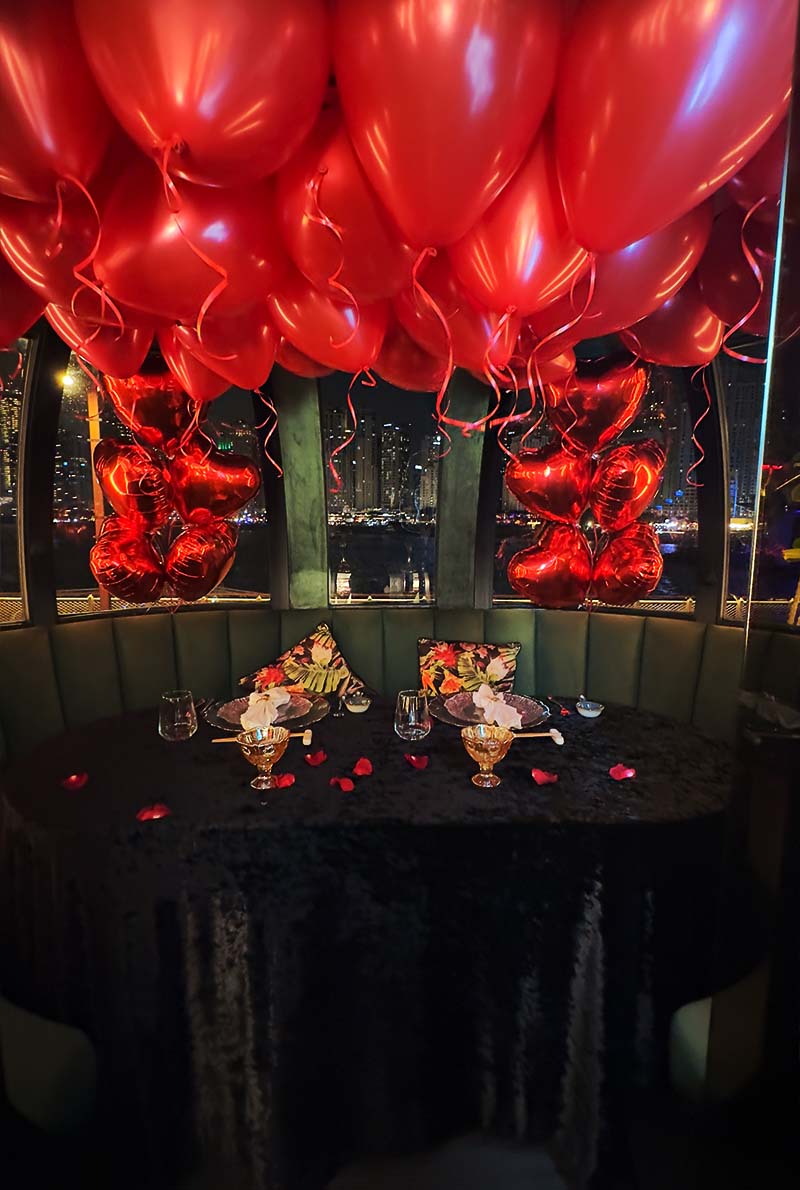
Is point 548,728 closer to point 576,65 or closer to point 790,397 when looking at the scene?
point 790,397

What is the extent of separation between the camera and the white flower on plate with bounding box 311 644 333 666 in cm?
261

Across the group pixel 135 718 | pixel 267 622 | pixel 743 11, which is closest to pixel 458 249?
pixel 743 11

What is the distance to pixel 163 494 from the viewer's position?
212 centimetres

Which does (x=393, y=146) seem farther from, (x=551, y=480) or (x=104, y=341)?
(x=551, y=480)

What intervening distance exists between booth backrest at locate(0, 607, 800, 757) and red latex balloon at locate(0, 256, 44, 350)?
1474 millimetres

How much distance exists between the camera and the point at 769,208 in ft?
3.20

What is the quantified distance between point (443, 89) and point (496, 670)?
2069 millimetres

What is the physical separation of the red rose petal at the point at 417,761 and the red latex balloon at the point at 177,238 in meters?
1.21

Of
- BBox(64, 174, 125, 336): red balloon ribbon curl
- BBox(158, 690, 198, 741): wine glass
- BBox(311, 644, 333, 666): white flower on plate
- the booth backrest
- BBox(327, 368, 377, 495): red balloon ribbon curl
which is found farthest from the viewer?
BBox(311, 644, 333, 666): white flower on plate

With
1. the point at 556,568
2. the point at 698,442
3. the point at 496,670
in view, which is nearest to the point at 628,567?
the point at 556,568

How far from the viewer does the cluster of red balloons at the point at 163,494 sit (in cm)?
201

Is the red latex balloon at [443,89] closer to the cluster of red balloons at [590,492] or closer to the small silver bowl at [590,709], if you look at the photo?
the cluster of red balloons at [590,492]

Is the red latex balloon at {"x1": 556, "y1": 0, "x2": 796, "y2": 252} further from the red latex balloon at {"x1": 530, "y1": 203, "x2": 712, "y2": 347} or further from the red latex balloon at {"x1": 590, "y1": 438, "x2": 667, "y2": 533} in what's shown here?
the red latex balloon at {"x1": 590, "y1": 438, "x2": 667, "y2": 533}

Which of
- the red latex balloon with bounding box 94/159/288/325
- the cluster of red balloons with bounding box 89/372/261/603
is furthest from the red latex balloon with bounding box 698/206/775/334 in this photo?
the cluster of red balloons with bounding box 89/372/261/603
